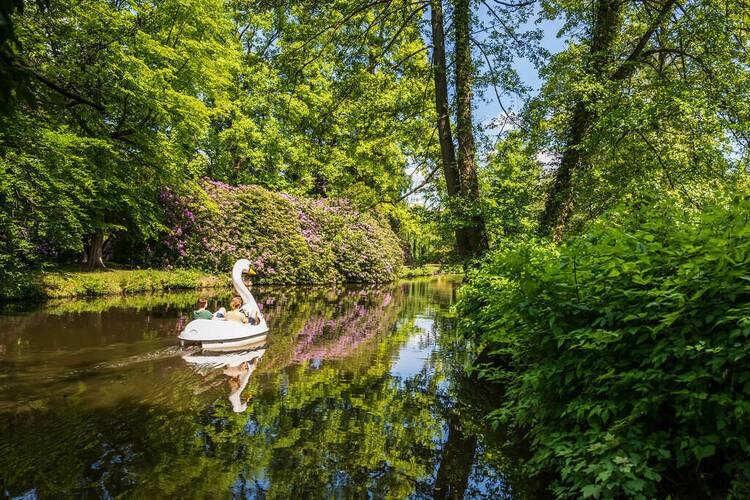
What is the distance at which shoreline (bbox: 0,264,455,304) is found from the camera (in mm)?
13305

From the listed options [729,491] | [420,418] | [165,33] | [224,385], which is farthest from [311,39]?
[165,33]

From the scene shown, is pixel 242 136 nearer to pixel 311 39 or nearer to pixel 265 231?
pixel 265 231

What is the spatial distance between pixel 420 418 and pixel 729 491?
12.0ft

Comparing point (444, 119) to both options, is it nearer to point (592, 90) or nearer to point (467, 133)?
point (467, 133)

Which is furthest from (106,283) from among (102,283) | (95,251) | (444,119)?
(444,119)

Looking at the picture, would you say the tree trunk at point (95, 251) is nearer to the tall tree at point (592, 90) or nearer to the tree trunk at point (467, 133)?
the tree trunk at point (467, 133)

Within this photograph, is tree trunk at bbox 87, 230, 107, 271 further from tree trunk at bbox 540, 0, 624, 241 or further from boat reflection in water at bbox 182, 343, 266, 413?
tree trunk at bbox 540, 0, 624, 241

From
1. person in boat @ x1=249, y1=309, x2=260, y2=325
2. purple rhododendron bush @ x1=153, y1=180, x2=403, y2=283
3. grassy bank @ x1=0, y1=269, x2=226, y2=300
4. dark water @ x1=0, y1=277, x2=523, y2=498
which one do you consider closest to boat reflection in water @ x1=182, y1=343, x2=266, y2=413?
dark water @ x1=0, y1=277, x2=523, y2=498

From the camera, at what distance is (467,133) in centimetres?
927

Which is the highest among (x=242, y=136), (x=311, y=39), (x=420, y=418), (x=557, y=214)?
(x=242, y=136)

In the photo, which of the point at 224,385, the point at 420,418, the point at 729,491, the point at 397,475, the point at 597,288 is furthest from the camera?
the point at 224,385

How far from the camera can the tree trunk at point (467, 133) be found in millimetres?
8820

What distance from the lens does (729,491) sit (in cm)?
262

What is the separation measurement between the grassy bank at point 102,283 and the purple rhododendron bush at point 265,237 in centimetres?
138
